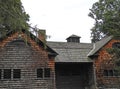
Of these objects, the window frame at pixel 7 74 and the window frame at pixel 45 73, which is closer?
the window frame at pixel 7 74

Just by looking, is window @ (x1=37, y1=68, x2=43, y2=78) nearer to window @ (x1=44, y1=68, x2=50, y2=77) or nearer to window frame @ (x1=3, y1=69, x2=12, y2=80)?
window @ (x1=44, y1=68, x2=50, y2=77)

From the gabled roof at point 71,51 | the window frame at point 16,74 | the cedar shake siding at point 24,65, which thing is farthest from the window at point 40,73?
the gabled roof at point 71,51

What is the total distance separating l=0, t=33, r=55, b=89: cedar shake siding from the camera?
94.1 ft

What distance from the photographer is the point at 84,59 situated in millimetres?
32844

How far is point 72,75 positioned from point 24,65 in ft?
21.0

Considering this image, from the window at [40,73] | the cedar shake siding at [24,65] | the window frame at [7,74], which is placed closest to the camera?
the window frame at [7,74]

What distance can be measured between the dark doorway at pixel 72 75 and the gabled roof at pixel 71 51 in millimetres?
841

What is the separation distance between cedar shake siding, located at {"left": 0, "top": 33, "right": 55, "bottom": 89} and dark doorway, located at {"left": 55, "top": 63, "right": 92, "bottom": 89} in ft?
8.39

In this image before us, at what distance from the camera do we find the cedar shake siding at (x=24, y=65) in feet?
94.1

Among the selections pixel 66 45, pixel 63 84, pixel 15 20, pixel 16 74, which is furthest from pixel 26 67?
pixel 15 20

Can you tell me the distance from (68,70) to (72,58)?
1556 mm

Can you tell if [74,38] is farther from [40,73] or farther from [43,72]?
[40,73]

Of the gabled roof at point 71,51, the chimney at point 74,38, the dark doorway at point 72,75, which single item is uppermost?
the chimney at point 74,38

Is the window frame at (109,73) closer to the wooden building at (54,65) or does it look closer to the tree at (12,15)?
the wooden building at (54,65)
